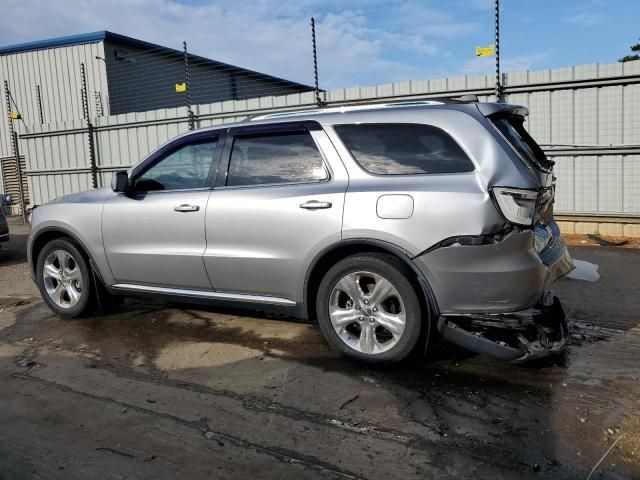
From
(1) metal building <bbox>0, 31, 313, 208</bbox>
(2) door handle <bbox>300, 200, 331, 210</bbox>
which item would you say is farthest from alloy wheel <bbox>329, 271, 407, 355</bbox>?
(1) metal building <bbox>0, 31, 313, 208</bbox>

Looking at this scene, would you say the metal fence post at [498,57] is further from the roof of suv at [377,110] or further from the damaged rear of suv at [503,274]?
the damaged rear of suv at [503,274]

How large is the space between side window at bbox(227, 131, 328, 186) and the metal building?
40.0 feet

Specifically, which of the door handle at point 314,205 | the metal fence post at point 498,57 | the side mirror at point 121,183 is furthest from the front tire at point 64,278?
the metal fence post at point 498,57

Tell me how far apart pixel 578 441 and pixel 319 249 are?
6.38 feet

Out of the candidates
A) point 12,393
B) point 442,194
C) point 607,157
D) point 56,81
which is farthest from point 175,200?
point 56,81

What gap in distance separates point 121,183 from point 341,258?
6.96ft

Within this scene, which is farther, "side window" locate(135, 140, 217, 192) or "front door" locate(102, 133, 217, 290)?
"side window" locate(135, 140, 217, 192)

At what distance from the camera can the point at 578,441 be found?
2863 mm

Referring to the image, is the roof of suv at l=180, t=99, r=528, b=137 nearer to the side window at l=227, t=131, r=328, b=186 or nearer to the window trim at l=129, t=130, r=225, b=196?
the side window at l=227, t=131, r=328, b=186

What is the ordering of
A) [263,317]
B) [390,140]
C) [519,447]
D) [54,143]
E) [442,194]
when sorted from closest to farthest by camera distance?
[519,447] < [442,194] < [390,140] < [263,317] < [54,143]

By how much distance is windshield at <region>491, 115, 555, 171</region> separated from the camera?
12.3 ft

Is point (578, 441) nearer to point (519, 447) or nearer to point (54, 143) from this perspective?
point (519, 447)

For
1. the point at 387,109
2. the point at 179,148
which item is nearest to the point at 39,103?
the point at 179,148

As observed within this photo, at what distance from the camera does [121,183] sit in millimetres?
4836
